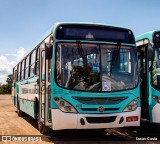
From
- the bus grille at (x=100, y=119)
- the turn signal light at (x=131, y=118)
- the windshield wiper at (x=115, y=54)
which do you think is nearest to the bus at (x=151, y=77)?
the windshield wiper at (x=115, y=54)

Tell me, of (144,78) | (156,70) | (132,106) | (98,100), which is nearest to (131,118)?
(132,106)

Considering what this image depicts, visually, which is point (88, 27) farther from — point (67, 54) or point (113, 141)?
point (113, 141)

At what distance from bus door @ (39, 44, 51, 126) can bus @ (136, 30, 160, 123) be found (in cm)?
297

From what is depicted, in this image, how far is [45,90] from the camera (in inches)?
362

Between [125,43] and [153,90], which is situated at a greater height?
[125,43]

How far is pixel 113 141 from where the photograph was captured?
929 cm

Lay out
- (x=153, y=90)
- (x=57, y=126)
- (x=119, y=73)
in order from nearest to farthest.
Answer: (x=57, y=126), (x=119, y=73), (x=153, y=90)

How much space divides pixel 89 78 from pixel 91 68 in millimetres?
281

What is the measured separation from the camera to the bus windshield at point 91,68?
28.1 feet

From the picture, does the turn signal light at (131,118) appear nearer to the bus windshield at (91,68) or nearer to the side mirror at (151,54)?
the bus windshield at (91,68)

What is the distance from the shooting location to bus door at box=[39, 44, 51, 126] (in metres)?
9.01

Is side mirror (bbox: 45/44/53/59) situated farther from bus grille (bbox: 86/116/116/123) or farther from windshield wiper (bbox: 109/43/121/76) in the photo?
bus grille (bbox: 86/116/116/123)

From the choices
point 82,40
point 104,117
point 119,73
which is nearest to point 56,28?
point 82,40

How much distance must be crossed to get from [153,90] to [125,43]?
1693 mm
